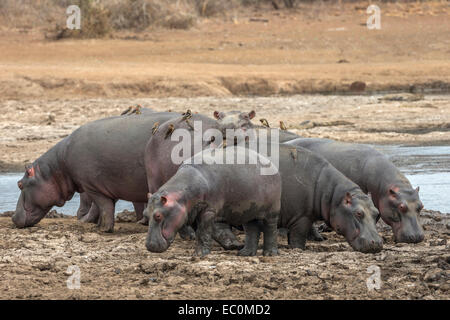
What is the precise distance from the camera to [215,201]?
596 centimetres

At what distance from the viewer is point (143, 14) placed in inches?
1056

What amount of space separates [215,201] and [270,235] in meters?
0.63

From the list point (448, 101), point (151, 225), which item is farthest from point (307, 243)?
point (448, 101)

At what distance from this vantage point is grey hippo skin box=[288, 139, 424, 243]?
6.91 m

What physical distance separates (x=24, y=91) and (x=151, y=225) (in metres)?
13.3

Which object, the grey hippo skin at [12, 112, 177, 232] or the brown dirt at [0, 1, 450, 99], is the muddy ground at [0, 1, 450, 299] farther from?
the grey hippo skin at [12, 112, 177, 232]

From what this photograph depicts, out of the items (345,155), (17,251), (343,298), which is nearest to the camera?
(343,298)

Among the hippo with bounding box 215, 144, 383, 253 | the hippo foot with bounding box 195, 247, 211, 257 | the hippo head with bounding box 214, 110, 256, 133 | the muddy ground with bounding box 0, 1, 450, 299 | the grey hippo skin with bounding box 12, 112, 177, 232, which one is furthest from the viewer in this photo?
the grey hippo skin with bounding box 12, 112, 177, 232

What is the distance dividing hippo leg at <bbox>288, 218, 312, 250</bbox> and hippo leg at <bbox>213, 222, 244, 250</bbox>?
18.6 inches

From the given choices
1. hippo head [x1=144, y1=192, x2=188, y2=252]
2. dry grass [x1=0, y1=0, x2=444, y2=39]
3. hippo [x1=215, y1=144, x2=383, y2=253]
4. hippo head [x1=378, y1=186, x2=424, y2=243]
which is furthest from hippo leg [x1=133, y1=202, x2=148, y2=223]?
dry grass [x1=0, y1=0, x2=444, y2=39]

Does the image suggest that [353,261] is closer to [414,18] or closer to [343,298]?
[343,298]

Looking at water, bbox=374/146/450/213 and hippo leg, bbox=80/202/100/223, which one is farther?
water, bbox=374/146/450/213

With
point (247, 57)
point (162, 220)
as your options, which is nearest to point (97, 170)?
point (162, 220)

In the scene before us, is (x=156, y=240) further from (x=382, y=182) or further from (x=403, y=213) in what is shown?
(x=382, y=182)
